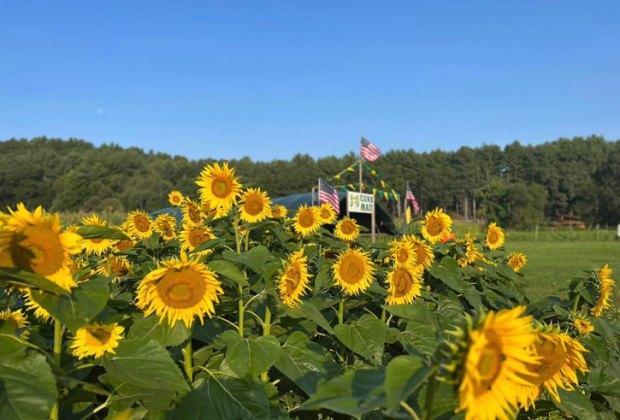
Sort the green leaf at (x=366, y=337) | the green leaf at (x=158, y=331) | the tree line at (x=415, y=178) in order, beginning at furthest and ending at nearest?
the tree line at (x=415, y=178) < the green leaf at (x=366, y=337) < the green leaf at (x=158, y=331)

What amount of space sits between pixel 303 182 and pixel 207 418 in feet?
222

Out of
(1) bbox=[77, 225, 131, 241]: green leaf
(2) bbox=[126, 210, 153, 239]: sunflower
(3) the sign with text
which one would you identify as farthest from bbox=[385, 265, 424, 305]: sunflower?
(3) the sign with text

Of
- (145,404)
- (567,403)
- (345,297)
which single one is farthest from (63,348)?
(567,403)

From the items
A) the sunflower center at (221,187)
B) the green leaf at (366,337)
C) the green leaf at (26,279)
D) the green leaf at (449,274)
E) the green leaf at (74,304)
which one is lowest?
the green leaf at (366,337)

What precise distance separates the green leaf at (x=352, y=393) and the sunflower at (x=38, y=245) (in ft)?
2.27

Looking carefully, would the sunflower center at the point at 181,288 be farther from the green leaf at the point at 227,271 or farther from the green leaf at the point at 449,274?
the green leaf at the point at 449,274

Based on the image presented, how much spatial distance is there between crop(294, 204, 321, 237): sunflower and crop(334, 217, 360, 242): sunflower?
1.48 ft

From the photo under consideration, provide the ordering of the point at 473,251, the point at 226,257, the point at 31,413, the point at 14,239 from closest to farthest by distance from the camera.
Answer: the point at 31,413, the point at 14,239, the point at 226,257, the point at 473,251

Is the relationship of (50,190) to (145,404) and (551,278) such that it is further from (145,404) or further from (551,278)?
(145,404)

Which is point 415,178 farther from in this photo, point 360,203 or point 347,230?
point 347,230

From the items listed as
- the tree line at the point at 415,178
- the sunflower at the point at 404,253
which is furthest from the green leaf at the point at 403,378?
the tree line at the point at 415,178

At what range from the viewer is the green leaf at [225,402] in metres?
1.52

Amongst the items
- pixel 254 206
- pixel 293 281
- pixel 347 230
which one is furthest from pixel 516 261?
pixel 293 281

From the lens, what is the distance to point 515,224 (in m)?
63.3
